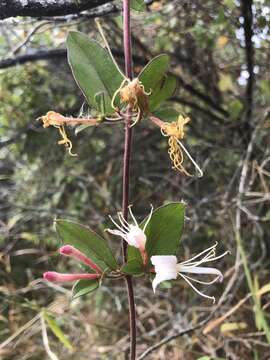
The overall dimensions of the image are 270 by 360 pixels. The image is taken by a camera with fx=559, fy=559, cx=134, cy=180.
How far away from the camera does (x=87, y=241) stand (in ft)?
1.06

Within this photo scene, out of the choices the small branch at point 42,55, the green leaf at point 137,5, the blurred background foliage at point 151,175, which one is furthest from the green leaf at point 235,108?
the green leaf at point 137,5

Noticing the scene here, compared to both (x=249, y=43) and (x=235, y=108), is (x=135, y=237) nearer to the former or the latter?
(x=249, y=43)

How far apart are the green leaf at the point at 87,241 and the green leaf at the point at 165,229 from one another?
0.02m

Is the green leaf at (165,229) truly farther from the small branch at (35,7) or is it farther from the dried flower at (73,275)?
the small branch at (35,7)

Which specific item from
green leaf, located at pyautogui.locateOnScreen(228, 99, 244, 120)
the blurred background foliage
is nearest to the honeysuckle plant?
the blurred background foliage

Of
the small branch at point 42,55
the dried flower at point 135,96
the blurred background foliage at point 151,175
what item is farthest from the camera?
the blurred background foliage at point 151,175

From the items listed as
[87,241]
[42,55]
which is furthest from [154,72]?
[42,55]

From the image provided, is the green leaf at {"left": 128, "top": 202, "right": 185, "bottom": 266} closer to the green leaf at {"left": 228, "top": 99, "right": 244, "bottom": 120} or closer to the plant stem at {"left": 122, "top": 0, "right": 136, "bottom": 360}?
the plant stem at {"left": 122, "top": 0, "right": 136, "bottom": 360}

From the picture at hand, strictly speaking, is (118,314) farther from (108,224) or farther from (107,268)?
(107,268)

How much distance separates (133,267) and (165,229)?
0.10ft

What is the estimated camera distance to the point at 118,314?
3.14 ft

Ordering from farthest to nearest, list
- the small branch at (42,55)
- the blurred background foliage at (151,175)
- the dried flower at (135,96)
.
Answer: the blurred background foliage at (151,175) < the small branch at (42,55) < the dried flower at (135,96)

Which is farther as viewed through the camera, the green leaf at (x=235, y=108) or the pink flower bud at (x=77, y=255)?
the green leaf at (x=235, y=108)

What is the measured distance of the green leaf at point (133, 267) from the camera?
1.00 feet
